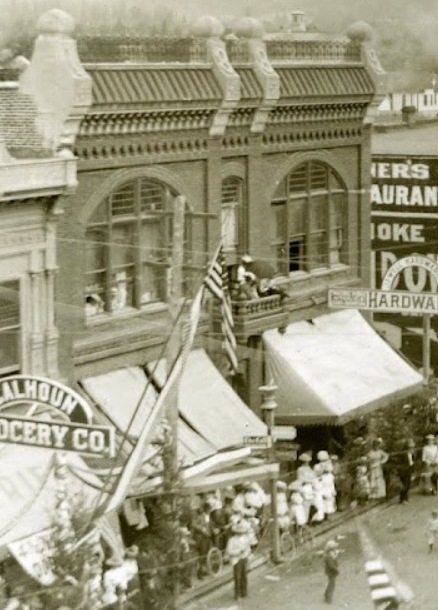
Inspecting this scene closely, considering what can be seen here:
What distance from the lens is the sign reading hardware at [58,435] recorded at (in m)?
15.9

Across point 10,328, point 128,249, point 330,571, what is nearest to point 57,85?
point 128,249

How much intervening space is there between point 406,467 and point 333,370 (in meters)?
1.31

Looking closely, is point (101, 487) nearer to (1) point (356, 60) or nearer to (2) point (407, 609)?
(2) point (407, 609)

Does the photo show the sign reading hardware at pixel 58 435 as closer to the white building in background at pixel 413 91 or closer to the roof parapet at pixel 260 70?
the roof parapet at pixel 260 70

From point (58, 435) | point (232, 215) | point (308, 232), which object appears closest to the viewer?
point (58, 435)

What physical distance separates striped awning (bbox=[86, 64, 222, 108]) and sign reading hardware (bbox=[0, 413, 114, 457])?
3414mm

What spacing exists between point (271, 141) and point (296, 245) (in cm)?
117

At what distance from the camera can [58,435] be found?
15867 millimetres

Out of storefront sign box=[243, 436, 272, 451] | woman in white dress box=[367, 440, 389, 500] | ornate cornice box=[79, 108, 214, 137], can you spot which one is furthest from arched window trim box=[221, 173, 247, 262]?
woman in white dress box=[367, 440, 389, 500]

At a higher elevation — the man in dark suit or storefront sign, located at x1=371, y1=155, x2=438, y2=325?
storefront sign, located at x1=371, y1=155, x2=438, y2=325

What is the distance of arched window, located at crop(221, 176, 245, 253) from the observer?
19.5 meters

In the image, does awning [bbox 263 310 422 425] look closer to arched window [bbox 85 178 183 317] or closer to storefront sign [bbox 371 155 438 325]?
storefront sign [bbox 371 155 438 325]

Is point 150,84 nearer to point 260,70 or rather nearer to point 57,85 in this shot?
point 57,85

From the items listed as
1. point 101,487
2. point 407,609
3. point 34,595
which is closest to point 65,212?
point 101,487
